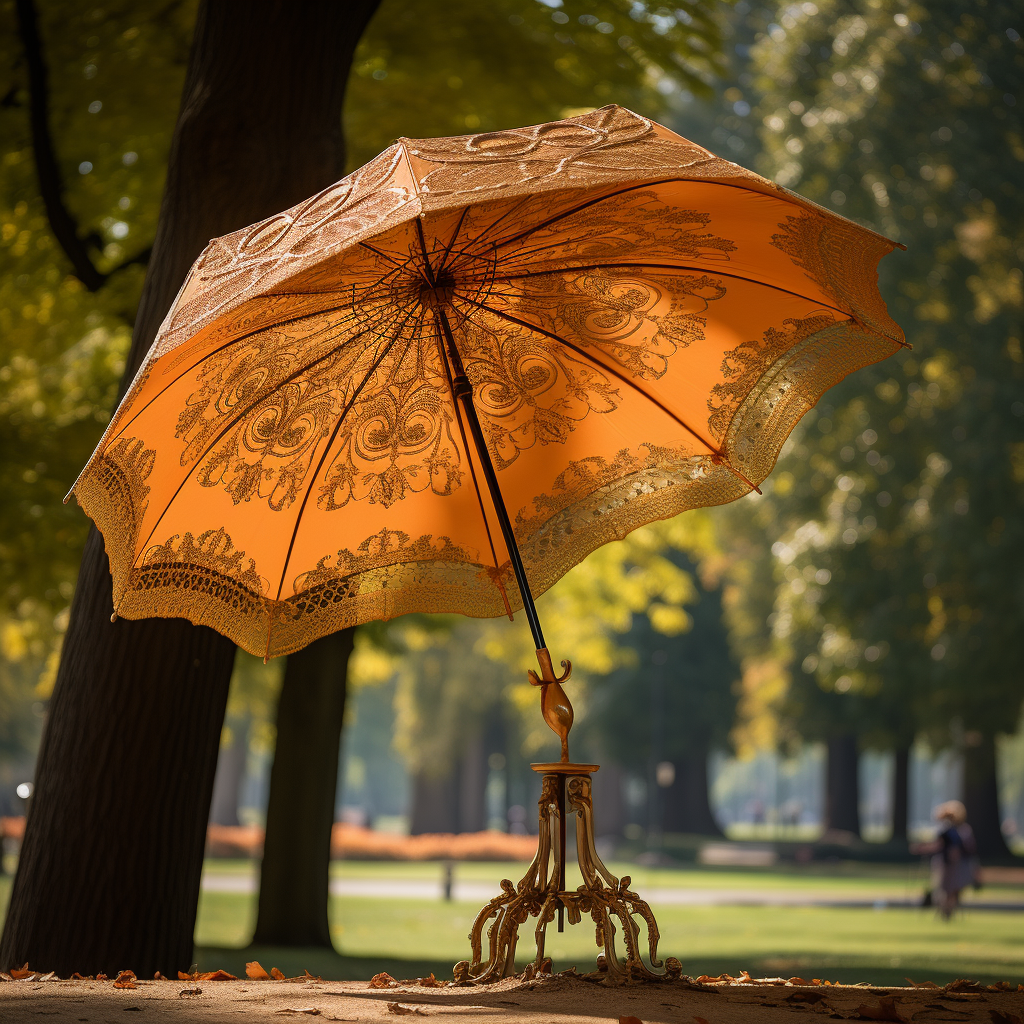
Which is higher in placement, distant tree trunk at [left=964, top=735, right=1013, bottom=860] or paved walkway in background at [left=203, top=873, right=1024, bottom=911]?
distant tree trunk at [left=964, top=735, right=1013, bottom=860]

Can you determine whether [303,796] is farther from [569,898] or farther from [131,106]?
[569,898]

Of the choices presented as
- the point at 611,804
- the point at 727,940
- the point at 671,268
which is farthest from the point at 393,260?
the point at 611,804

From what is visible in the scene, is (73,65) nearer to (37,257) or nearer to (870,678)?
(37,257)

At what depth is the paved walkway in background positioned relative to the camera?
62.0 ft

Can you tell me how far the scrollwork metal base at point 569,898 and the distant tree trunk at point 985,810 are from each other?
86.6 feet

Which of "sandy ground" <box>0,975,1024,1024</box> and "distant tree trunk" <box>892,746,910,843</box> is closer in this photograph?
"sandy ground" <box>0,975,1024,1024</box>

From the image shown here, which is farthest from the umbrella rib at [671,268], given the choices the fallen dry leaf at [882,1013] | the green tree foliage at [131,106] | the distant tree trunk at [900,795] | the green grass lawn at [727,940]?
the distant tree trunk at [900,795]

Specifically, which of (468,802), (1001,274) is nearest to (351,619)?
(1001,274)

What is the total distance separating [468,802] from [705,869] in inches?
739

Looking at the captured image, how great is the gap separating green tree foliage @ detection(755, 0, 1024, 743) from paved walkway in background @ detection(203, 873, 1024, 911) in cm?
388

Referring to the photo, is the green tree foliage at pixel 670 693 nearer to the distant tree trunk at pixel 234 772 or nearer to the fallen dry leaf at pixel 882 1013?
the distant tree trunk at pixel 234 772

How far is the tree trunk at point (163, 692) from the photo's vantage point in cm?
531

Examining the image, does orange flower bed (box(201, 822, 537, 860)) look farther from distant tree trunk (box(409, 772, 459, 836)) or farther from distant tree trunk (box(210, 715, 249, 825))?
distant tree trunk (box(409, 772, 459, 836))

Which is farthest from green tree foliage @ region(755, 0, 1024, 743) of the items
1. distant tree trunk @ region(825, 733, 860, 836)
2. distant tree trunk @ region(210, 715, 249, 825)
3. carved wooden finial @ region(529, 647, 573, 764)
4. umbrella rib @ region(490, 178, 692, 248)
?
distant tree trunk @ region(210, 715, 249, 825)
